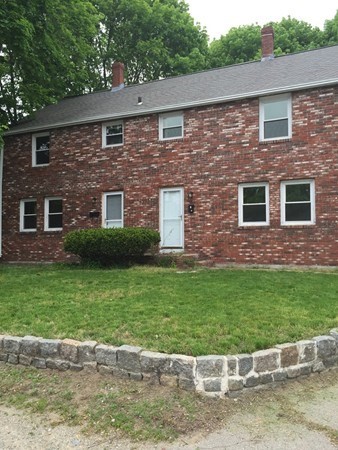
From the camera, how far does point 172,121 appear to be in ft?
45.2

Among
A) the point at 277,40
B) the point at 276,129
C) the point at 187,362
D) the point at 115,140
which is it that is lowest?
the point at 187,362

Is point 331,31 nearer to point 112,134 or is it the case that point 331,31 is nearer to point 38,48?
point 112,134

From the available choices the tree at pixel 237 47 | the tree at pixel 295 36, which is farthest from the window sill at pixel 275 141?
the tree at pixel 295 36

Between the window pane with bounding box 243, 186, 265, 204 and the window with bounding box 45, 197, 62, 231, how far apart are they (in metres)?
7.27

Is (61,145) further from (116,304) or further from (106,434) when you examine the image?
(106,434)

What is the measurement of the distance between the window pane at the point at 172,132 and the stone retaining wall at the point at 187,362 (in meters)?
9.82

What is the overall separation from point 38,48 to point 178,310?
43.1ft

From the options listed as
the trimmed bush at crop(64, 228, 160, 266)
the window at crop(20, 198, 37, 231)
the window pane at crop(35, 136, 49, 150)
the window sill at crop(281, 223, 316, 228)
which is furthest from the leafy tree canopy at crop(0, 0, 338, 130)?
the window sill at crop(281, 223, 316, 228)

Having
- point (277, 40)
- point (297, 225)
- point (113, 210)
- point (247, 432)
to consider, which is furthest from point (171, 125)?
point (277, 40)

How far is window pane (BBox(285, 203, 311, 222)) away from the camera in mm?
11680

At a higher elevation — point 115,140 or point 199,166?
point 115,140

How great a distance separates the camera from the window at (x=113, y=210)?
14.4m

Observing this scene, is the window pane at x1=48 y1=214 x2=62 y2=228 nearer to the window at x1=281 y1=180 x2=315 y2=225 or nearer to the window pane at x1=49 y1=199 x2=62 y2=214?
the window pane at x1=49 y1=199 x2=62 y2=214

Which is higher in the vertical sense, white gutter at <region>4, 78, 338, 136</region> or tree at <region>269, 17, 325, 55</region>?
tree at <region>269, 17, 325, 55</region>
